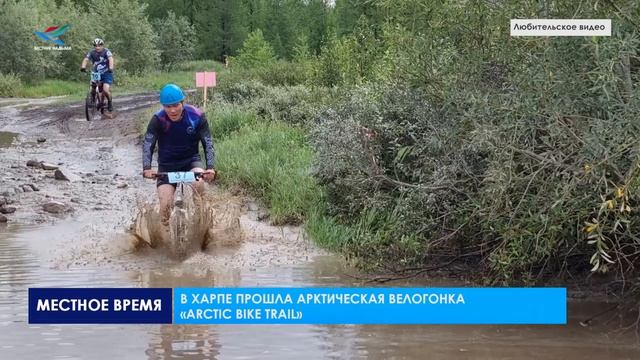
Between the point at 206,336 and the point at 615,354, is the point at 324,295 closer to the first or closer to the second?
the point at 206,336

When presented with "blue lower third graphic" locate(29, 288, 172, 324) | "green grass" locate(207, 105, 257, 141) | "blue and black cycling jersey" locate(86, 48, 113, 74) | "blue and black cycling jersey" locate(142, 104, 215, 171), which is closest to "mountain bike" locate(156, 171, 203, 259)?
"blue and black cycling jersey" locate(142, 104, 215, 171)

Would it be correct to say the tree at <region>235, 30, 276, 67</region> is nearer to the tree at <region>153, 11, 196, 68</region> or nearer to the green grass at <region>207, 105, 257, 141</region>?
the tree at <region>153, 11, 196, 68</region>

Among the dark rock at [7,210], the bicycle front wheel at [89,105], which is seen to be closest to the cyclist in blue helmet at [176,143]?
the dark rock at [7,210]

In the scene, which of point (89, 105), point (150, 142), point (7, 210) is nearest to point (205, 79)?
point (89, 105)

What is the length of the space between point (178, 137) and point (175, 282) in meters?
1.64

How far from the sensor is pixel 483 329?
7059 millimetres

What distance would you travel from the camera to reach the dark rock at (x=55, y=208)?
12.5 metres

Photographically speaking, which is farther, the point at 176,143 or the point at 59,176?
the point at 59,176

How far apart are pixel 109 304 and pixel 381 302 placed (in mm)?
2140

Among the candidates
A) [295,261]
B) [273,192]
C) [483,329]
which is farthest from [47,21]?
[483,329]

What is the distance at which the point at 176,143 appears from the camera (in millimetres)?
9516

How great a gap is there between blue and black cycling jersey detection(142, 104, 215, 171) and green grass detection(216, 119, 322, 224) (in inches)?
93.6

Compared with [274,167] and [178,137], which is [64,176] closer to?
[274,167]

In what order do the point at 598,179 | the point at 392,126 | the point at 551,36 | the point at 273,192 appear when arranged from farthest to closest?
1. the point at 273,192
2. the point at 392,126
3. the point at 551,36
4. the point at 598,179
